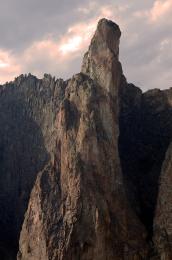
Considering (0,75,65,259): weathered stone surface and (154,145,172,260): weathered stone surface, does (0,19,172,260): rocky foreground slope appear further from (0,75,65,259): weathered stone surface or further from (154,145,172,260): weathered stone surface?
(0,75,65,259): weathered stone surface

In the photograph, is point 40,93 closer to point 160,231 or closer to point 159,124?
point 159,124

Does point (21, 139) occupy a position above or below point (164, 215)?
above

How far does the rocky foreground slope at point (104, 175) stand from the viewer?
44750 millimetres

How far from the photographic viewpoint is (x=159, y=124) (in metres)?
57.2

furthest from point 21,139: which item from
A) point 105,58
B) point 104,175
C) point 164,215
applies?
point 164,215

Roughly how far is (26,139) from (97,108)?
31.3m

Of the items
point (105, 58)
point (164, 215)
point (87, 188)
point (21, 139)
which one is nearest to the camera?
point (164, 215)

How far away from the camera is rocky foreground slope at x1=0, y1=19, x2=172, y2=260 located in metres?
44.8

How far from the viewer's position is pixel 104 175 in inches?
1850

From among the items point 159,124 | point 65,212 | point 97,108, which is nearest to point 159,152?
point 159,124

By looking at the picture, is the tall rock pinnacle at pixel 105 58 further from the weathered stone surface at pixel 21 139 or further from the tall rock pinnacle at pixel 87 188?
the weathered stone surface at pixel 21 139

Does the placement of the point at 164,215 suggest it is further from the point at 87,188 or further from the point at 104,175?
the point at 87,188

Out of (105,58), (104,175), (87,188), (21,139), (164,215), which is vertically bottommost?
(164,215)

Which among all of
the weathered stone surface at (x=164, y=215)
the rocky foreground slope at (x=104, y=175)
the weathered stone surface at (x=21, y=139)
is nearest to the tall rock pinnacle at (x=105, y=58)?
the rocky foreground slope at (x=104, y=175)
